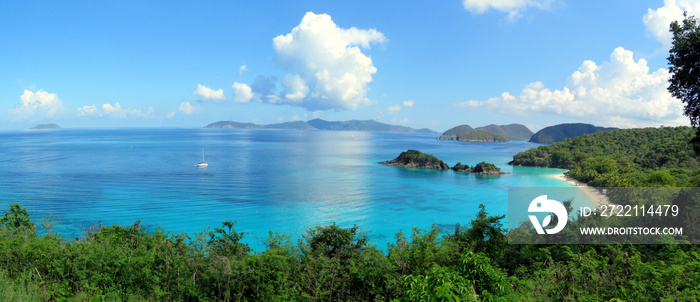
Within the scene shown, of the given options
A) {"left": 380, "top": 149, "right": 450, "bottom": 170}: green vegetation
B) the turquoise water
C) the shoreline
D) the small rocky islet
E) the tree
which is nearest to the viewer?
the tree

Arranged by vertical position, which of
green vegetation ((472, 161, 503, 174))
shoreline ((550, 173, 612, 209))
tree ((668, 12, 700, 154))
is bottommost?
shoreline ((550, 173, 612, 209))

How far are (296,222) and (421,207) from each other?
15.2 metres

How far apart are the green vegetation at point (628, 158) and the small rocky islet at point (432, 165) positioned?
549 inches

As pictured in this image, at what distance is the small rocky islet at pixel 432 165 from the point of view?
68375 millimetres

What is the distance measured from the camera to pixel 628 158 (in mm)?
67062

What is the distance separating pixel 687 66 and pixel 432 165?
201ft

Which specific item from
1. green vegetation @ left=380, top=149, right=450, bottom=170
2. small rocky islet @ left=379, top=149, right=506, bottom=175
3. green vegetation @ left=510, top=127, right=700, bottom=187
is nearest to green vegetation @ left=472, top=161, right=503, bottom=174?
small rocky islet @ left=379, top=149, right=506, bottom=175

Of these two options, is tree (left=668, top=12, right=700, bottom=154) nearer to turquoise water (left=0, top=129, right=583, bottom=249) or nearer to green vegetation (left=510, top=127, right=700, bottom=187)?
turquoise water (left=0, top=129, right=583, bottom=249)

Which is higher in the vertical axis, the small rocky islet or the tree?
the tree

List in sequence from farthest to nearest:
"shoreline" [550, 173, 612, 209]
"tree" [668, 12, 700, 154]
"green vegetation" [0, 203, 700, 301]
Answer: "shoreline" [550, 173, 612, 209], "tree" [668, 12, 700, 154], "green vegetation" [0, 203, 700, 301]

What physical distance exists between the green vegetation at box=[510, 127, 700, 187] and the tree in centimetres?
2793

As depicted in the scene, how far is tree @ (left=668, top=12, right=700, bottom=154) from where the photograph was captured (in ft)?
39.6

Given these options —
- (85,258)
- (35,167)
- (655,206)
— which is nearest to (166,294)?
(85,258)

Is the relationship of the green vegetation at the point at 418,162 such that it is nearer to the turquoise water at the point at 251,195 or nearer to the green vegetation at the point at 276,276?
the turquoise water at the point at 251,195
